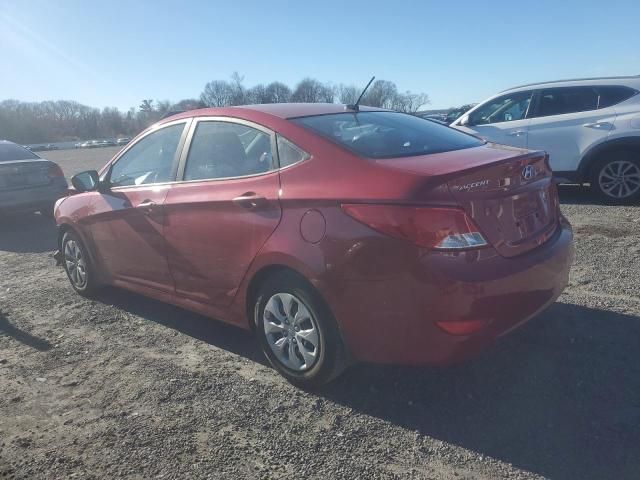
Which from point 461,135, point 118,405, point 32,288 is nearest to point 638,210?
point 461,135

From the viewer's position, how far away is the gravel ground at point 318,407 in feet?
8.28

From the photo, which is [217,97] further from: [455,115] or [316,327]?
[316,327]

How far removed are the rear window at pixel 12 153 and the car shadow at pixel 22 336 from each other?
5.72 m

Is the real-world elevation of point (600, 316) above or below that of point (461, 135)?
below

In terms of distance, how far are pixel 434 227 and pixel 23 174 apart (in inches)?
340

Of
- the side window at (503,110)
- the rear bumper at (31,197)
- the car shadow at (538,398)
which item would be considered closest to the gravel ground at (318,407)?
the car shadow at (538,398)

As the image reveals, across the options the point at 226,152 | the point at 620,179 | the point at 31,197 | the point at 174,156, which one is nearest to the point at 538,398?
the point at 226,152

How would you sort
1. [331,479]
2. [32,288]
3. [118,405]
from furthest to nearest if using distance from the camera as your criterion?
[32,288] → [118,405] → [331,479]

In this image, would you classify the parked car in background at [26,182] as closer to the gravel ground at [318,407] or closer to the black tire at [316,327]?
the gravel ground at [318,407]

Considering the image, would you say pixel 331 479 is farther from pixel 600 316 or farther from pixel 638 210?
pixel 638 210

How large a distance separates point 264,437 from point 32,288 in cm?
402

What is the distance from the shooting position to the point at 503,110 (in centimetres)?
841

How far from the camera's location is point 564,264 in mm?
3062

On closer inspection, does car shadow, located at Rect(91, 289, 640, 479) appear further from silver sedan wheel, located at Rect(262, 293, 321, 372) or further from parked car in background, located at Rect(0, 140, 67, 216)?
parked car in background, located at Rect(0, 140, 67, 216)
